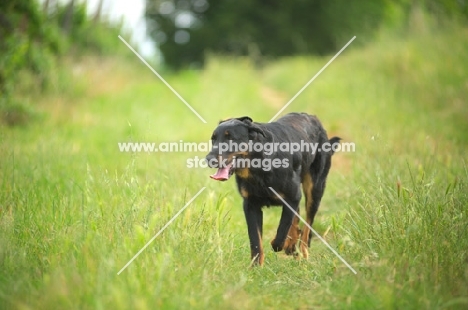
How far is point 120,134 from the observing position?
8.82 m

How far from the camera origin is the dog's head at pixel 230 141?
13.1ft

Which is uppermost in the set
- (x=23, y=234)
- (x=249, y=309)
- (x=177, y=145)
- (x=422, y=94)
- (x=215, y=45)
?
(x=215, y=45)

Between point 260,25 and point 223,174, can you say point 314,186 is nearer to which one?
point 223,174

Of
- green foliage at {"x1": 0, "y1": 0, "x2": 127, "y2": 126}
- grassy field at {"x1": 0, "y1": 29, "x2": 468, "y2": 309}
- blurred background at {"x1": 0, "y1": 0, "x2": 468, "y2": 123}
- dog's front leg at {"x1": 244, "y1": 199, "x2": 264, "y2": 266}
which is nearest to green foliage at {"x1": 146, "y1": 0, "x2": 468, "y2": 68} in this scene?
blurred background at {"x1": 0, "y1": 0, "x2": 468, "y2": 123}

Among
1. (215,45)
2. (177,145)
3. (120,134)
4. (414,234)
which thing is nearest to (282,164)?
(414,234)

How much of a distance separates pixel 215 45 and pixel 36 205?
23.4m

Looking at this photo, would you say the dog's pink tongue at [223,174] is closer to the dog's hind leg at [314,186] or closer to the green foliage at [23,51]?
the dog's hind leg at [314,186]

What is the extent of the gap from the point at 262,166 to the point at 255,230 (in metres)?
0.54

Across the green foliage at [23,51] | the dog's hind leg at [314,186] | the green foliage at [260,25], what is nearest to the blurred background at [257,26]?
the green foliage at [260,25]

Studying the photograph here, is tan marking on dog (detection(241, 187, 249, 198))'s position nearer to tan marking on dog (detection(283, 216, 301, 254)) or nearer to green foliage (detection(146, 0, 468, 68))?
tan marking on dog (detection(283, 216, 301, 254))

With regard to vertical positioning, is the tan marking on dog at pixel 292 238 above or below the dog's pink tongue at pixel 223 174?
below

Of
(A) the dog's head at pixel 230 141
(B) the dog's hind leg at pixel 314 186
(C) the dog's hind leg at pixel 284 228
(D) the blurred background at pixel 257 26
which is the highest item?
(D) the blurred background at pixel 257 26

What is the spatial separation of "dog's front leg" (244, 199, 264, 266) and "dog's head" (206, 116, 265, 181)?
0.46m

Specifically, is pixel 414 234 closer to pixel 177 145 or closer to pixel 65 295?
pixel 65 295
